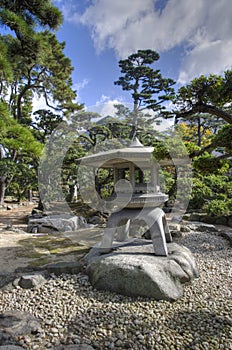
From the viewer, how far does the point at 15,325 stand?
229 centimetres

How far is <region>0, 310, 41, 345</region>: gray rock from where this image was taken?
214 cm

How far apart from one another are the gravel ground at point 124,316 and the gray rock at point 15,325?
84 mm

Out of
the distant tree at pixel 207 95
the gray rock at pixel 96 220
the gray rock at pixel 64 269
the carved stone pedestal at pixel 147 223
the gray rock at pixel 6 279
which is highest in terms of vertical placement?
the distant tree at pixel 207 95

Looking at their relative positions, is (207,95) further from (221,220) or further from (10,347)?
(221,220)

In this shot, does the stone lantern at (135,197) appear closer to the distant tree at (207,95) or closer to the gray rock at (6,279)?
the distant tree at (207,95)

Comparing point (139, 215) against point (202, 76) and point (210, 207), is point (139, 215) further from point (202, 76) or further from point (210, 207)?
point (210, 207)

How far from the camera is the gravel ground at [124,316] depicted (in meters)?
2.14

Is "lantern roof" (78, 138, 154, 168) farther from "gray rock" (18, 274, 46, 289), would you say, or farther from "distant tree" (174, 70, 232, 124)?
"gray rock" (18, 274, 46, 289)

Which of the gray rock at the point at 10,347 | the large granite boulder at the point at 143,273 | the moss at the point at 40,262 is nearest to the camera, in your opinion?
the gray rock at the point at 10,347

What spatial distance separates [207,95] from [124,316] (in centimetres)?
347

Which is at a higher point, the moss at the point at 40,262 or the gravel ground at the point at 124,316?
the moss at the point at 40,262

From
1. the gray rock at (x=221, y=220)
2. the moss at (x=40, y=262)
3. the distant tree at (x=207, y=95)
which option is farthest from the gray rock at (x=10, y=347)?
the gray rock at (x=221, y=220)

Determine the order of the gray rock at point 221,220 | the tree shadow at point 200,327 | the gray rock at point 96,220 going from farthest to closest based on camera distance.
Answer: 1. the gray rock at point 96,220
2. the gray rock at point 221,220
3. the tree shadow at point 200,327

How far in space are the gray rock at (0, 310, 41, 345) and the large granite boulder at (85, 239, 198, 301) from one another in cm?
99
